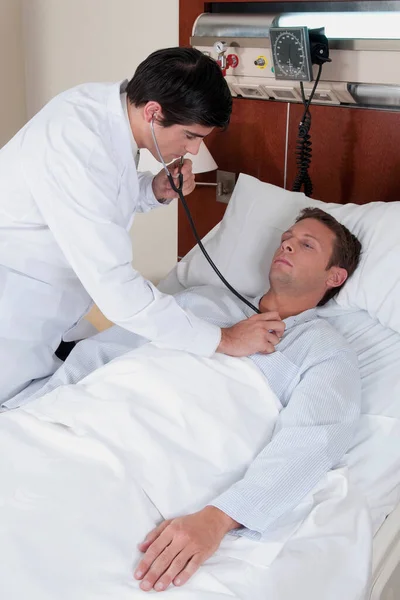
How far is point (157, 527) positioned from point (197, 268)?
3.55 feet

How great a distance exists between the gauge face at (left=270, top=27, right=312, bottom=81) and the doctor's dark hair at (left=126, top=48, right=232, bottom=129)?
67 cm

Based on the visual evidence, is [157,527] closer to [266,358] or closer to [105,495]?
[105,495]

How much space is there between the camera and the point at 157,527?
146 cm

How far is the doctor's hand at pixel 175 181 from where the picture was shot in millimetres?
1975

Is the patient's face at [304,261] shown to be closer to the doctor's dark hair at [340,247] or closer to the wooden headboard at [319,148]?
the doctor's dark hair at [340,247]

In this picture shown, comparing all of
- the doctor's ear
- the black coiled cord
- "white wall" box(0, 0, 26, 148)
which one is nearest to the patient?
the black coiled cord

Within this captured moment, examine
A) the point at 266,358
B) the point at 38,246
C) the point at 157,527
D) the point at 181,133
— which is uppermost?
the point at 181,133

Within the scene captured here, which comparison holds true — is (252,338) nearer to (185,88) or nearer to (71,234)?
(71,234)

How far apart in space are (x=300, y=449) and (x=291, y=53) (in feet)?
4.08

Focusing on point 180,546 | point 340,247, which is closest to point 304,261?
point 340,247

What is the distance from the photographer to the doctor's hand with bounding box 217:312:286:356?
1.79 meters

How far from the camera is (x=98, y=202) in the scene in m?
1.62

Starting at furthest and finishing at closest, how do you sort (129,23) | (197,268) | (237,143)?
(129,23) → (237,143) → (197,268)

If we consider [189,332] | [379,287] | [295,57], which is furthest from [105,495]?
[295,57]
